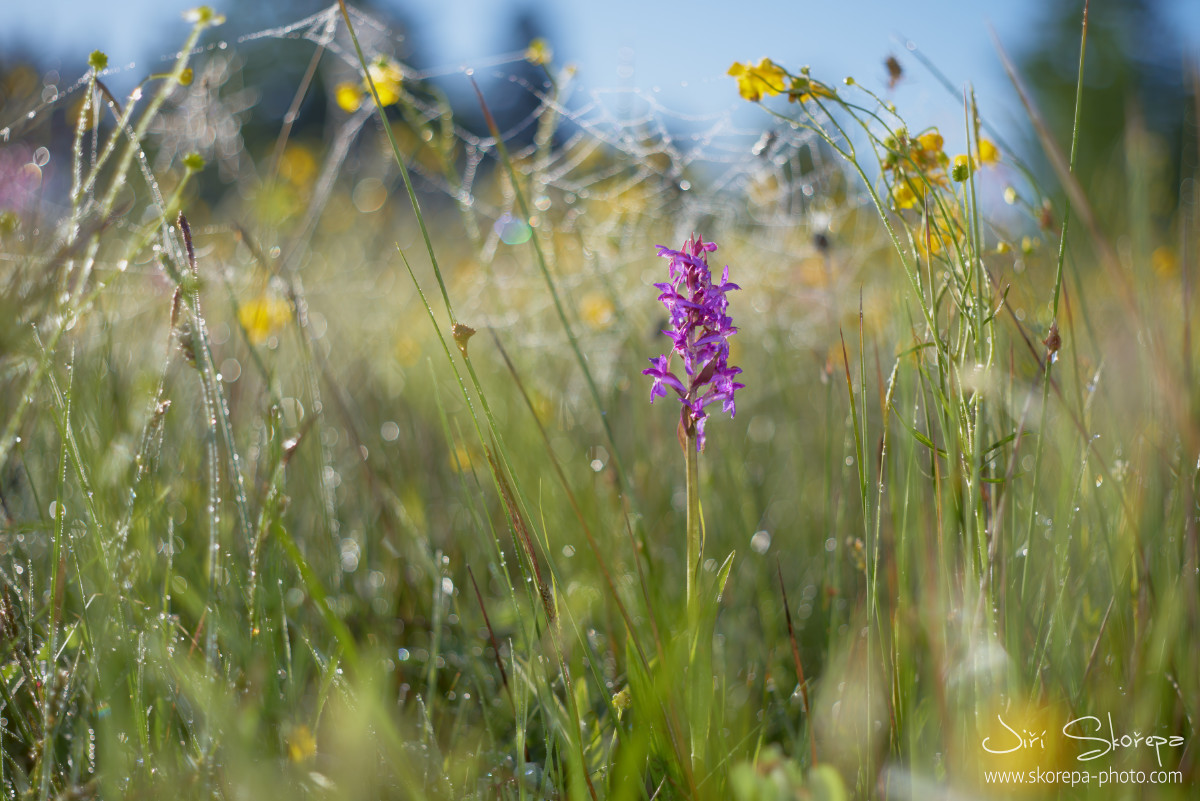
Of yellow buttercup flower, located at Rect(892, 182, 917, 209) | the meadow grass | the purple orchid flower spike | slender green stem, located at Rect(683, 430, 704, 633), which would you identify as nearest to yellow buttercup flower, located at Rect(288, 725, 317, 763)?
the meadow grass

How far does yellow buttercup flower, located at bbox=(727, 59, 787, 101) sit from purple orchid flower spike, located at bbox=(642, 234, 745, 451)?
0.37 meters

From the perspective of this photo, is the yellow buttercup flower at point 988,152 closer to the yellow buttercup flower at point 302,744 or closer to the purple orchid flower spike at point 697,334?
the purple orchid flower spike at point 697,334

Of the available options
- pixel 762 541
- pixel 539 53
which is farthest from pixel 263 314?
pixel 762 541

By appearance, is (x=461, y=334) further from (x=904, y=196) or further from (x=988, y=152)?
(x=988, y=152)

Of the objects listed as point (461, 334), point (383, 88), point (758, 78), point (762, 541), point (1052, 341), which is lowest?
point (762, 541)

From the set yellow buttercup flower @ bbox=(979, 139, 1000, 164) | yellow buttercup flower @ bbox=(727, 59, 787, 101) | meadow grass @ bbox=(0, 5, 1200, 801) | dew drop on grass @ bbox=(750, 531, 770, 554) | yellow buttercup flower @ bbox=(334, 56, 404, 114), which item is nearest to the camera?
meadow grass @ bbox=(0, 5, 1200, 801)

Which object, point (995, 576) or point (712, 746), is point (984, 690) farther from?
point (712, 746)

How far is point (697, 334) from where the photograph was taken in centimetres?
84

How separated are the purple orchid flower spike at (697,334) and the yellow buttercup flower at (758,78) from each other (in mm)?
368

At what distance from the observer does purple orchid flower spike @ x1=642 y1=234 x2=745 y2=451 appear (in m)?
0.80

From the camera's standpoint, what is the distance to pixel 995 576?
A: 2.85 ft

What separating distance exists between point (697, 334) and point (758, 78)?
45 centimetres

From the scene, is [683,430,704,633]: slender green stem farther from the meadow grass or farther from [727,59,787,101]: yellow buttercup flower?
[727,59,787,101]: yellow buttercup flower

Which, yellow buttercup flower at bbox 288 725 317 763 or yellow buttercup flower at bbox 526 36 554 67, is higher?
yellow buttercup flower at bbox 526 36 554 67
